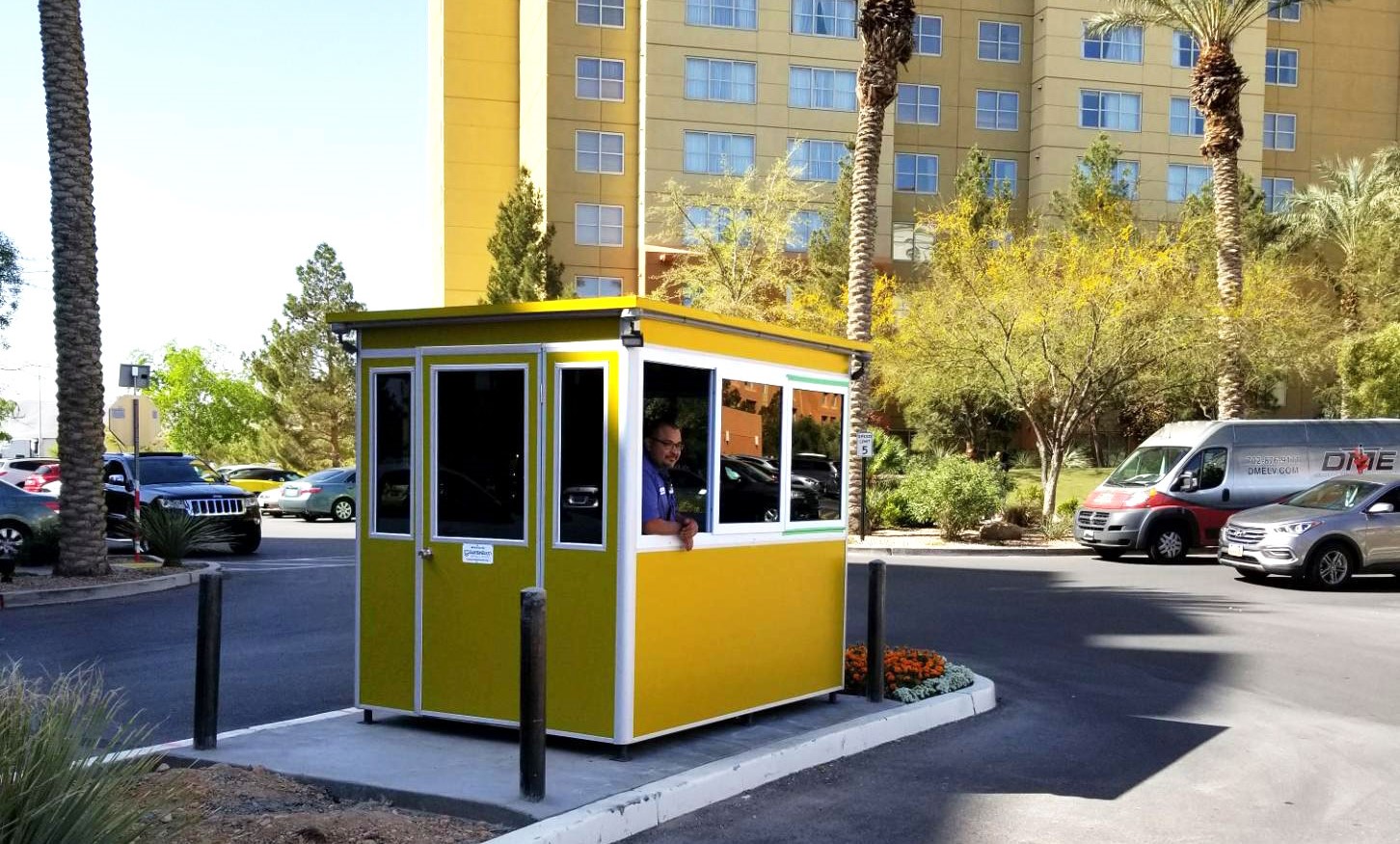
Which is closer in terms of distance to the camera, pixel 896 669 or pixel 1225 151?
pixel 896 669

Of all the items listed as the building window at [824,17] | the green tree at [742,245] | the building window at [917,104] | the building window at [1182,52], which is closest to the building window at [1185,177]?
the building window at [1182,52]

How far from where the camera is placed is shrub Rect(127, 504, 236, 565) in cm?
1775

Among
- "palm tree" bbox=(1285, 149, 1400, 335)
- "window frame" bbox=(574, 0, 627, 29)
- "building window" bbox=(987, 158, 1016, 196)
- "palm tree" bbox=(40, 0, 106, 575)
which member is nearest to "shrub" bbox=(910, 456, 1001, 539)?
"palm tree" bbox=(40, 0, 106, 575)

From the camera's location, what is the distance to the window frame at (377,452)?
23.3 feet

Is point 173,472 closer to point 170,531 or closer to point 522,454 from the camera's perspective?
Answer: point 170,531

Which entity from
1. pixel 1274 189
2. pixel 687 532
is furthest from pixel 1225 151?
pixel 1274 189

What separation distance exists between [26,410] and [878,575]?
170 m

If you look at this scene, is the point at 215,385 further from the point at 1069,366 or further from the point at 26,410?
the point at 26,410

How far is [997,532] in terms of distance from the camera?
24.1 meters

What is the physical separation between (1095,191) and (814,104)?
440 inches

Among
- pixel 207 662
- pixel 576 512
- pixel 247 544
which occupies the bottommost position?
pixel 247 544

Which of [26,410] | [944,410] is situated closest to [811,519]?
[944,410]

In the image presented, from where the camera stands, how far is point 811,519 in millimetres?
8078

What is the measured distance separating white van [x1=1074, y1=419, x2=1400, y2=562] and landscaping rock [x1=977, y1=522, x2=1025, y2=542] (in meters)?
1.56
